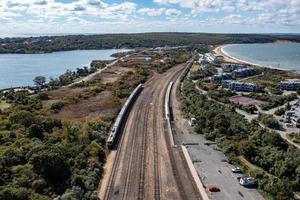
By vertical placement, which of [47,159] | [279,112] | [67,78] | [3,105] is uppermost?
[47,159]

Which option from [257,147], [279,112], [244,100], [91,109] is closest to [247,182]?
[257,147]

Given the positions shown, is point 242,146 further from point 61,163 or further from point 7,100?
point 7,100

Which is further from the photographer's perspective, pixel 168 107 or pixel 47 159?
pixel 168 107

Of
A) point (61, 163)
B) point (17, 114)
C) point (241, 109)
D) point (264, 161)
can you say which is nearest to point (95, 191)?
point (61, 163)

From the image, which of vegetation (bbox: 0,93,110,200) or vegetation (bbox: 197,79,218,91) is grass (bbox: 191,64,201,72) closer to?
vegetation (bbox: 197,79,218,91)

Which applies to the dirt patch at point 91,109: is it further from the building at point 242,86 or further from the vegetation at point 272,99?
the building at point 242,86

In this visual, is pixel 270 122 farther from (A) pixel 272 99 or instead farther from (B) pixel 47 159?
(B) pixel 47 159

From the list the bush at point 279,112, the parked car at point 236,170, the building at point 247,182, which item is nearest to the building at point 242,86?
the bush at point 279,112
